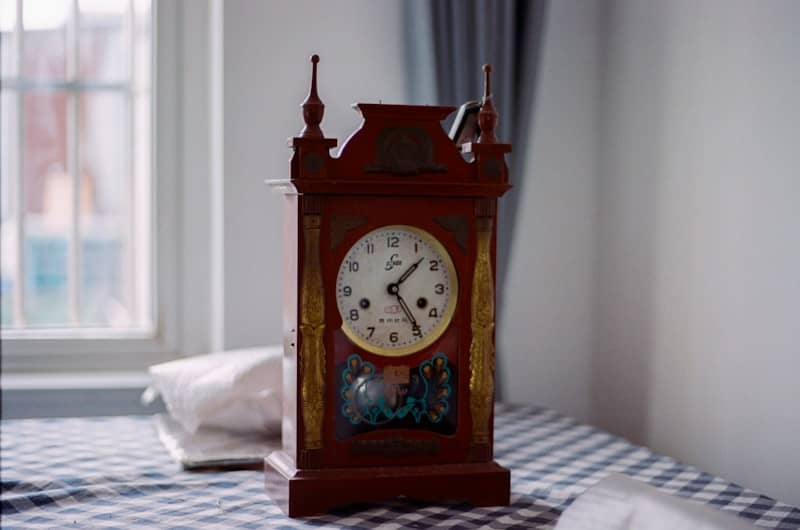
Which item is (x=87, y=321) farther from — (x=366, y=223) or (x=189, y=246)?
(x=366, y=223)

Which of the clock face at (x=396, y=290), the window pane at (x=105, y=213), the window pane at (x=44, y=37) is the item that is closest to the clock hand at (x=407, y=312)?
the clock face at (x=396, y=290)

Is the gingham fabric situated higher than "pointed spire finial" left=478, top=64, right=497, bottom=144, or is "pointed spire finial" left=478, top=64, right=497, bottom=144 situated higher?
"pointed spire finial" left=478, top=64, right=497, bottom=144

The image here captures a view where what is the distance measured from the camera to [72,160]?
2449mm

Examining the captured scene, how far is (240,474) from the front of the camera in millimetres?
1636

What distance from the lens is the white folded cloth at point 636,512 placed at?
43.8 inches

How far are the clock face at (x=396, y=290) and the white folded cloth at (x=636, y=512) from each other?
348 mm

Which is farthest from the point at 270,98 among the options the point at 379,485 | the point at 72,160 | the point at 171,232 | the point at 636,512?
the point at 636,512

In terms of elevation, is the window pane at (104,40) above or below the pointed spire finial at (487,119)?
above

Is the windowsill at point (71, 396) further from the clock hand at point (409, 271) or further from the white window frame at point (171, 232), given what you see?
the clock hand at point (409, 271)

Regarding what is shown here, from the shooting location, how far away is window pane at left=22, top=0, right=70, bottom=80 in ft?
7.86

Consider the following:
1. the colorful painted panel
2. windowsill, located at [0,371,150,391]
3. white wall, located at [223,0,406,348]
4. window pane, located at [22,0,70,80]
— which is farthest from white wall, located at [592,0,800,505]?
window pane, located at [22,0,70,80]

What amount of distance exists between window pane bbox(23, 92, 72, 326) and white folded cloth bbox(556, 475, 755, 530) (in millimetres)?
1619

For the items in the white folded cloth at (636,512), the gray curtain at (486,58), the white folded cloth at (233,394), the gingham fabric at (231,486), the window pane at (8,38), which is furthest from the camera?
the window pane at (8,38)

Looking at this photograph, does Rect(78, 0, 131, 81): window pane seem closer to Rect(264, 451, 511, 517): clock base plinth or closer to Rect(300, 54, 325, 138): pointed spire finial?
Rect(300, 54, 325, 138): pointed spire finial
